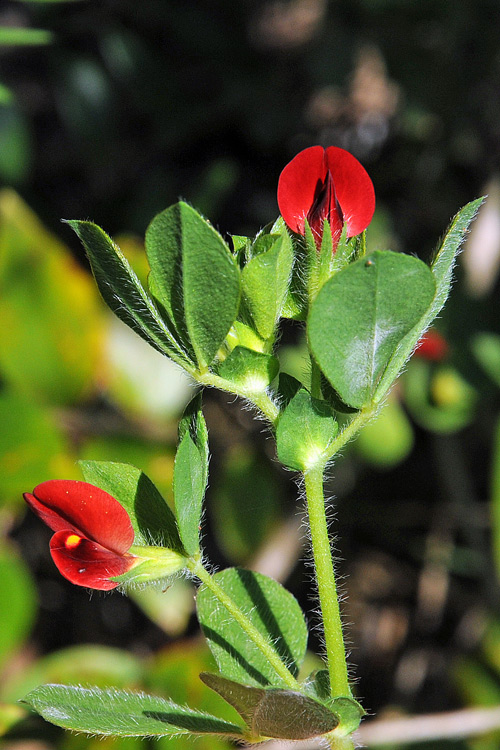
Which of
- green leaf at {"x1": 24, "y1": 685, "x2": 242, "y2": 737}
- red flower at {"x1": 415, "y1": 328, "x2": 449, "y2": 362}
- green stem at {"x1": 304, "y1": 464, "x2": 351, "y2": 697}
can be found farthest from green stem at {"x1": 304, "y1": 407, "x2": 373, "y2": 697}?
red flower at {"x1": 415, "y1": 328, "x2": 449, "y2": 362}

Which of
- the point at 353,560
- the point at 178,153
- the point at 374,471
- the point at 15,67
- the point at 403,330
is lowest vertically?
the point at 353,560

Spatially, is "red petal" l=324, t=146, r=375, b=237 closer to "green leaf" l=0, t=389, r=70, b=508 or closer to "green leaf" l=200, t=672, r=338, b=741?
"green leaf" l=200, t=672, r=338, b=741

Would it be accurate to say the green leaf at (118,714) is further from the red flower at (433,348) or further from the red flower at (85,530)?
the red flower at (433,348)

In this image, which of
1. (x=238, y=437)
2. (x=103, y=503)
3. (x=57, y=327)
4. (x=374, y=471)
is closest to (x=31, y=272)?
(x=57, y=327)

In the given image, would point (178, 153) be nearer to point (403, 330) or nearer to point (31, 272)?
point (31, 272)

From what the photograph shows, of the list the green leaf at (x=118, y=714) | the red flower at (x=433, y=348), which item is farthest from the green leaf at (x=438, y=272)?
the red flower at (x=433, y=348)
